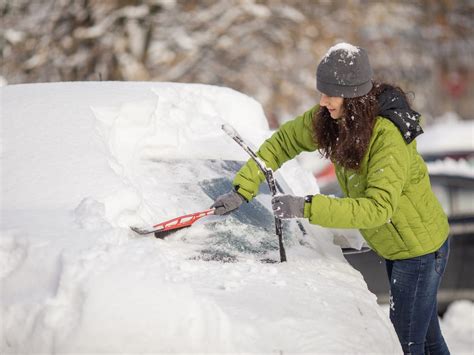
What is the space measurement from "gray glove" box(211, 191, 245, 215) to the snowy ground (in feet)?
0.17

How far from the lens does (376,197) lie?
3.03m

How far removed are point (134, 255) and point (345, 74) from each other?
114 centimetres

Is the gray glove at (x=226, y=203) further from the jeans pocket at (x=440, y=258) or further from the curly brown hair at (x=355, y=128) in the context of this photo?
the jeans pocket at (x=440, y=258)

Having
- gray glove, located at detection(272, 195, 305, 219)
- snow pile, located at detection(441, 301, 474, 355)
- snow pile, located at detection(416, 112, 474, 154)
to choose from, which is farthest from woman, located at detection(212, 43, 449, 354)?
snow pile, located at detection(416, 112, 474, 154)

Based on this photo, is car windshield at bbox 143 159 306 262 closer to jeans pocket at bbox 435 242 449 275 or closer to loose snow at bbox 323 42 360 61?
jeans pocket at bbox 435 242 449 275

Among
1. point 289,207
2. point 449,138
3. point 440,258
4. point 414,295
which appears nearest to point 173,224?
point 289,207

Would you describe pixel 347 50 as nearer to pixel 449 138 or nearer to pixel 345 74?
pixel 345 74

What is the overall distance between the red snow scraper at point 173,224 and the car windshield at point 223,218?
4cm

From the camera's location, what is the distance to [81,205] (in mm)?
2811

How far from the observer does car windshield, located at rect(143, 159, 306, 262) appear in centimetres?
312

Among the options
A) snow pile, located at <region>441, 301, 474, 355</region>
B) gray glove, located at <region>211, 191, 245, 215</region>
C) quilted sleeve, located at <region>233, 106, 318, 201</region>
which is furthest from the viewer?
snow pile, located at <region>441, 301, 474, 355</region>

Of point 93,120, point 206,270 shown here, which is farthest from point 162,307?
point 93,120

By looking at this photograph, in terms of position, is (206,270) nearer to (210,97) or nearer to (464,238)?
(210,97)

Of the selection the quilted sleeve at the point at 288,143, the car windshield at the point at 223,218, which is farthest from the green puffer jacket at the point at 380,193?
the car windshield at the point at 223,218
